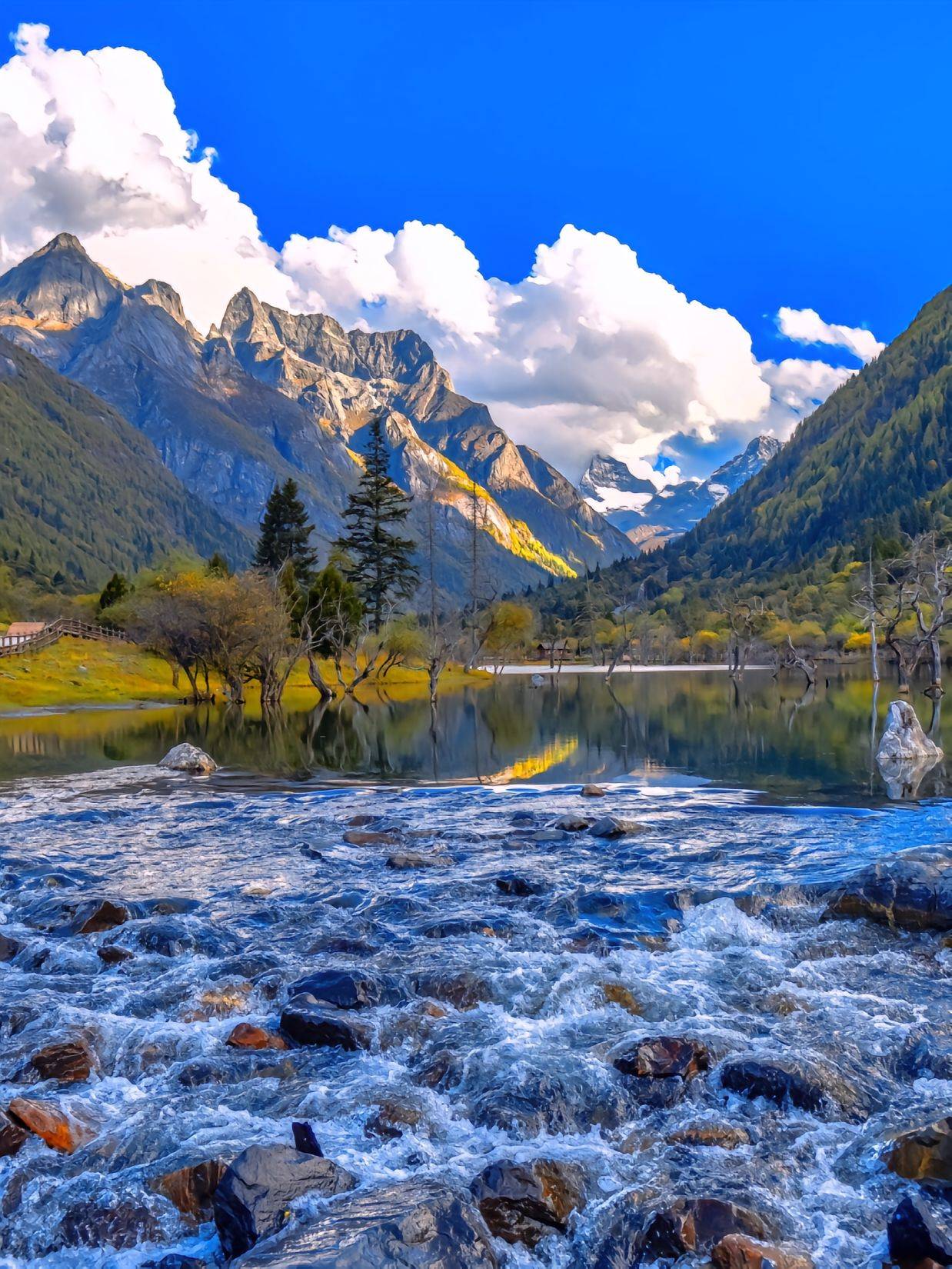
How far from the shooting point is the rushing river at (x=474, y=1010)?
7910mm

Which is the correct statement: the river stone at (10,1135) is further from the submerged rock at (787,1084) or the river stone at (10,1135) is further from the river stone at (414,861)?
the river stone at (414,861)

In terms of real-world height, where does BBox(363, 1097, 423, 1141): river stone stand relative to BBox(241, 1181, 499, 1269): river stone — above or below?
below

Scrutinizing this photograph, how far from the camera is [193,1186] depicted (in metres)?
7.80

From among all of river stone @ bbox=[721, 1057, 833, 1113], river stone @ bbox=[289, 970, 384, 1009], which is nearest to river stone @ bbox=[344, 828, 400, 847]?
river stone @ bbox=[289, 970, 384, 1009]

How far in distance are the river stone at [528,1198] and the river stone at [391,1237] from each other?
0.39 metres

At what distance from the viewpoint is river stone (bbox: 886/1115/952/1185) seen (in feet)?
25.5

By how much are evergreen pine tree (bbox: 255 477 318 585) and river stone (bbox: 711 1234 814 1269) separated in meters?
98.7

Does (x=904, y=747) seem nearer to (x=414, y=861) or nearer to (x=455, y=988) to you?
(x=414, y=861)

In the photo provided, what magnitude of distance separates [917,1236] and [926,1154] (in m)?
1.37

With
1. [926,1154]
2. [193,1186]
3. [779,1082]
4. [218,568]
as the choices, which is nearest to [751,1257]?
[926,1154]

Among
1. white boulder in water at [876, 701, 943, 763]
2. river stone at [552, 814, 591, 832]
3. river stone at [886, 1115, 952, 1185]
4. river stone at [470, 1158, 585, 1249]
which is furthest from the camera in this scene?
white boulder in water at [876, 701, 943, 763]

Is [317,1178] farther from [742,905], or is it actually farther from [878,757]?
[878,757]

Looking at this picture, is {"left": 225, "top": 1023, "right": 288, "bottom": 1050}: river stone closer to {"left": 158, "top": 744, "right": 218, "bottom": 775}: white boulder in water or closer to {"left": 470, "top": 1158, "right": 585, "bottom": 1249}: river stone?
{"left": 470, "top": 1158, "right": 585, "bottom": 1249}: river stone

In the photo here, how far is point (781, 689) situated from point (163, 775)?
245ft
